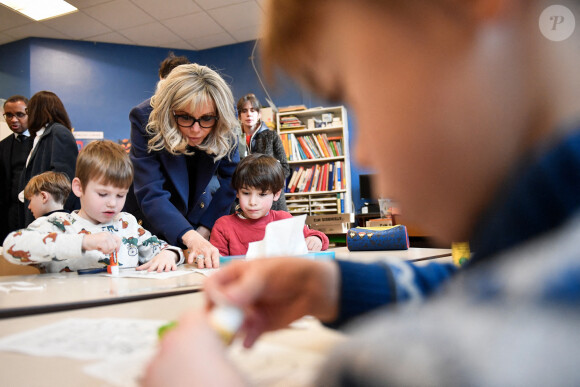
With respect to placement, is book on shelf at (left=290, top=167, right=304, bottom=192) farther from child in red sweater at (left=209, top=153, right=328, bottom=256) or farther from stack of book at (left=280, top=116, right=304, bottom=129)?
child in red sweater at (left=209, top=153, right=328, bottom=256)

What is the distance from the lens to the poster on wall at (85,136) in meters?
3.93

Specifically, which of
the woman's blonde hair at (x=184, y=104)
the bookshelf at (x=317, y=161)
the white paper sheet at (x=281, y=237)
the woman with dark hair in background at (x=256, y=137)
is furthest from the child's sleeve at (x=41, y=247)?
the bookshelf at (x=317, y=161)

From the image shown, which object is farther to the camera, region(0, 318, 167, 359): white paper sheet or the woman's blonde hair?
the woman's blonde hair

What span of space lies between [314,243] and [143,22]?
3425 millimetres

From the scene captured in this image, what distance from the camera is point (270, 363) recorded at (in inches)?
13.0

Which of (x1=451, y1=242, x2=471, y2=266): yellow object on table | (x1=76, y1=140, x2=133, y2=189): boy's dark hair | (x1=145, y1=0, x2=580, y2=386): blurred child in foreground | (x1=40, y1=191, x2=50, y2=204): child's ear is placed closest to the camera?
(x1=145, y1=0, x2=580, y2=386): blurred child in foreground

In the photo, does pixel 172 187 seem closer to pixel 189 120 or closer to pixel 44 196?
pixel 189 120

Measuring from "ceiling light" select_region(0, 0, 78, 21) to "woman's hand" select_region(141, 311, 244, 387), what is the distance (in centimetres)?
419

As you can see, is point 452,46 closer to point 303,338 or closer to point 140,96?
point 303,338

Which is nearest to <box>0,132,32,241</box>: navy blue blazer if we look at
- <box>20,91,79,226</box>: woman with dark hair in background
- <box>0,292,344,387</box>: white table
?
<box>20,91,79,226</box>: woman with dark hair in background

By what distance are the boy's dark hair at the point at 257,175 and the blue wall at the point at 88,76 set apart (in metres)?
2.26

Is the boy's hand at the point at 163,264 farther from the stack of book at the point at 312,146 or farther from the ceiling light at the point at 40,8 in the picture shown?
the ceiling light at the point at 40,8

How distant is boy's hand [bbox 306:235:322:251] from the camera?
142cm

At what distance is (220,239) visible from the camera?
59.0 inches
